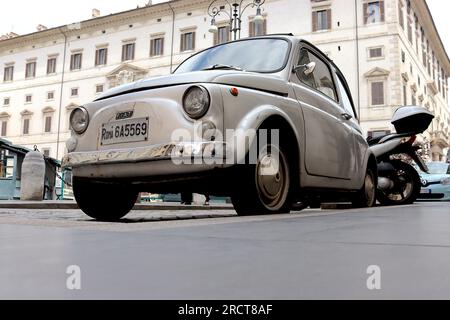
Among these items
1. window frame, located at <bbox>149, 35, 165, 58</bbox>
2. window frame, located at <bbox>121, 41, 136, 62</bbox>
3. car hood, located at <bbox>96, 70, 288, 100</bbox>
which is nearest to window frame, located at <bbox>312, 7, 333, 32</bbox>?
window frame, located at <bbox>149, 35, 165, 58</bbox>

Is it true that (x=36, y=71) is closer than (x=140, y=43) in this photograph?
No

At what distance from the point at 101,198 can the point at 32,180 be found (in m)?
8.37

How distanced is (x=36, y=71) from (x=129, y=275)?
41462 millimetres

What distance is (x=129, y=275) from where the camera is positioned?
69 cm

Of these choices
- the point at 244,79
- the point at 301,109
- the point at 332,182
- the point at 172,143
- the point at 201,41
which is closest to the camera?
the point at 172,143

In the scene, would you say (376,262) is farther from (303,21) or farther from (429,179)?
(303,21)

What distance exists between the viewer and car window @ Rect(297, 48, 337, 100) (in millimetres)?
4254

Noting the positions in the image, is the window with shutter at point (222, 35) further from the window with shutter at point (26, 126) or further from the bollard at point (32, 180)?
the bollard at point (32, 180)

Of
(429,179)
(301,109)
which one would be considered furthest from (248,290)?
(429,179)

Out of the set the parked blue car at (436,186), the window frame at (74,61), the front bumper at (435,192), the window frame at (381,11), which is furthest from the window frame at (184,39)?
the front bumper at (435,192)

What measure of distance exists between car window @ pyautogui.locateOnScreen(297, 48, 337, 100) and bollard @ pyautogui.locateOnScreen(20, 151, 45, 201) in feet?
28.1

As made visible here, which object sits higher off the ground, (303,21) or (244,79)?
(303,21)

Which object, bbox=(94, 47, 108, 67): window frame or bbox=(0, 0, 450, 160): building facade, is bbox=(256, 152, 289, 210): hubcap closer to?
bbox=(0, 0, 450, 160): building facade

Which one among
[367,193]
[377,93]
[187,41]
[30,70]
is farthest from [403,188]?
[30,70]
